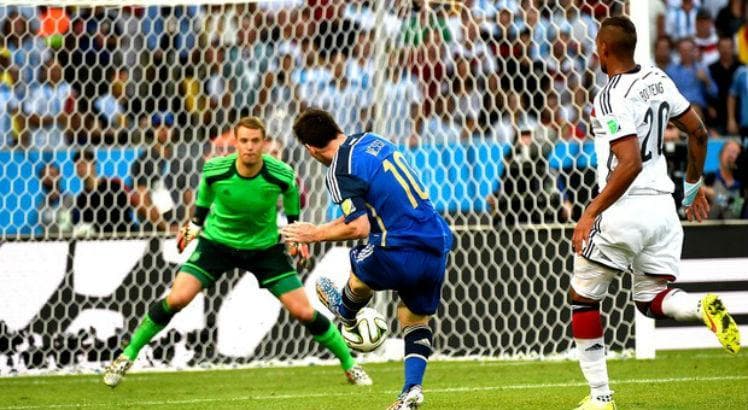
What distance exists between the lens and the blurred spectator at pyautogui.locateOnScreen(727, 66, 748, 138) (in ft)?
43.9

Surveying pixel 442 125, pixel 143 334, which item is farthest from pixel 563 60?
pixel 143 334

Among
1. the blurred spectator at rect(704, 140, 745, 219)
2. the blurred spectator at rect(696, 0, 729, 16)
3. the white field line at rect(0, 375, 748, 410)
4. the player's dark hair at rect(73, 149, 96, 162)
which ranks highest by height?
the blurred spectator at rect(696, 0, 729, 16)

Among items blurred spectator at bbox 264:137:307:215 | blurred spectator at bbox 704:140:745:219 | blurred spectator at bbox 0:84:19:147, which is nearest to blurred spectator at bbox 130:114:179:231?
blurred spectator at bbox 264:137:307:215

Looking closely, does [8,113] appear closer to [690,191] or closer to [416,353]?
[416,353]

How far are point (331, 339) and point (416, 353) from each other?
2842mm

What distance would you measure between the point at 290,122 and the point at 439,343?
278cm

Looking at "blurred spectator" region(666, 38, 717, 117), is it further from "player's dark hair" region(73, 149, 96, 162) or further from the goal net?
"player's dark hair" region(73, 149, 96, 162)

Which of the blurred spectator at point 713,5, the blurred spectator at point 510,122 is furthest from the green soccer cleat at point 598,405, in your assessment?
the blurred spectator at point 713,5

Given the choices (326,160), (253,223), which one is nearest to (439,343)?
(253,223)

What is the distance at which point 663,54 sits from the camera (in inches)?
552

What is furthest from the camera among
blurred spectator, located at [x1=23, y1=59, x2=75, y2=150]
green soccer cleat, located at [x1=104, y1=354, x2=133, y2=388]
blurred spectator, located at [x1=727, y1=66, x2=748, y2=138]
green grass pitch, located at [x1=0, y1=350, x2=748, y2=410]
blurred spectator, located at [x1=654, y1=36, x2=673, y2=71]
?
blurred spectator, located at [x1=654, y1=36, x2=673, y2=71]

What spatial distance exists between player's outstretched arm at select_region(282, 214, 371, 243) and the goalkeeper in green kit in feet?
9.05

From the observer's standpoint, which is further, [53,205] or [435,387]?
[53,205]

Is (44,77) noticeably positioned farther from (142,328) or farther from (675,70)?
(675,70)
